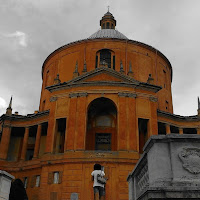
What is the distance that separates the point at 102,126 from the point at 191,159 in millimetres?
21784

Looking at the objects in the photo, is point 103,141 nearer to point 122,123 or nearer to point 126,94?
point 122,123

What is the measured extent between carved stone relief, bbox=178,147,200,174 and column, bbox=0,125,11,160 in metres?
27.1

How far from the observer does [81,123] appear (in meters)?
25.0

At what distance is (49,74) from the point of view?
3625 cm

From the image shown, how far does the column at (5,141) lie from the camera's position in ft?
98.7

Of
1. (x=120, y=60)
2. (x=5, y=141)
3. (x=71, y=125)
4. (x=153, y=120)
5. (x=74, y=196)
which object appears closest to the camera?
(x=74, y=196)

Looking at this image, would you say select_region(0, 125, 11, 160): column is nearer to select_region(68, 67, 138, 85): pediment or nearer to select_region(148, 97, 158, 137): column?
select_region(68, 67, 138, 85): pediment

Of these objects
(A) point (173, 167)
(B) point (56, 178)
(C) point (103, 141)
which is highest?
(C) point (103, 141)

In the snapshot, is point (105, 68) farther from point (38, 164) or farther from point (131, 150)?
point (38, 164)

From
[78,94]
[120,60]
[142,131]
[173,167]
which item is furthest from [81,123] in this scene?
[173,167]

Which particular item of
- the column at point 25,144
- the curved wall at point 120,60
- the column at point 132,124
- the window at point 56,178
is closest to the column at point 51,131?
the window at point 56,178

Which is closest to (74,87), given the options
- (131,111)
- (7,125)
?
(131,111)

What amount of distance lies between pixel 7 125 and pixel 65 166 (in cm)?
1153

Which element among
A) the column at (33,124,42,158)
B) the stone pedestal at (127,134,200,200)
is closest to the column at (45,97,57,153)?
the column at (33,124,42,158)
